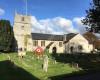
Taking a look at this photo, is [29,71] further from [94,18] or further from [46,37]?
[46,37]

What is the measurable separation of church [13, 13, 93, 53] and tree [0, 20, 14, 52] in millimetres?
5283

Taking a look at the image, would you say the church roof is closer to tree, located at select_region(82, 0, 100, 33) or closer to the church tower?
the church tower

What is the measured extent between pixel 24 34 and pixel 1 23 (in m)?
9.38

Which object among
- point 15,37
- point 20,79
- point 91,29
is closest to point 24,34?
point 15,37

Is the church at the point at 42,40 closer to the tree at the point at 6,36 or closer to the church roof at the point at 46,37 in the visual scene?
the church roof at the point at 46,37

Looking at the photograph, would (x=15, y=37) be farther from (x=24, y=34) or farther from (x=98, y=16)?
(x=98, y=16)

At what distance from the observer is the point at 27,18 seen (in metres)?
88.5

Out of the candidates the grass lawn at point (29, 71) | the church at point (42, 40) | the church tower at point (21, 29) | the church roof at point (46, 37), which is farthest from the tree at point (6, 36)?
the grass lawn at point (29, 71)

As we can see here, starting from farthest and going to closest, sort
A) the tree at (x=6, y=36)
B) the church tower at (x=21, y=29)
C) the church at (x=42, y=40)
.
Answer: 1. the church at (x=42, y=40)
2. the church tower at (x=21, y=29)
3. the tree at (x=6, y=36)

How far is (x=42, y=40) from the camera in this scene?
93.7 meters

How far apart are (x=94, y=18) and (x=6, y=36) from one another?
137 feet

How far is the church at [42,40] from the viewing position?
3423 inches

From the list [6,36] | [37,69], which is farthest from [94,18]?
[6,36]

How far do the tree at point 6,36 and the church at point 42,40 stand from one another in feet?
17.3
